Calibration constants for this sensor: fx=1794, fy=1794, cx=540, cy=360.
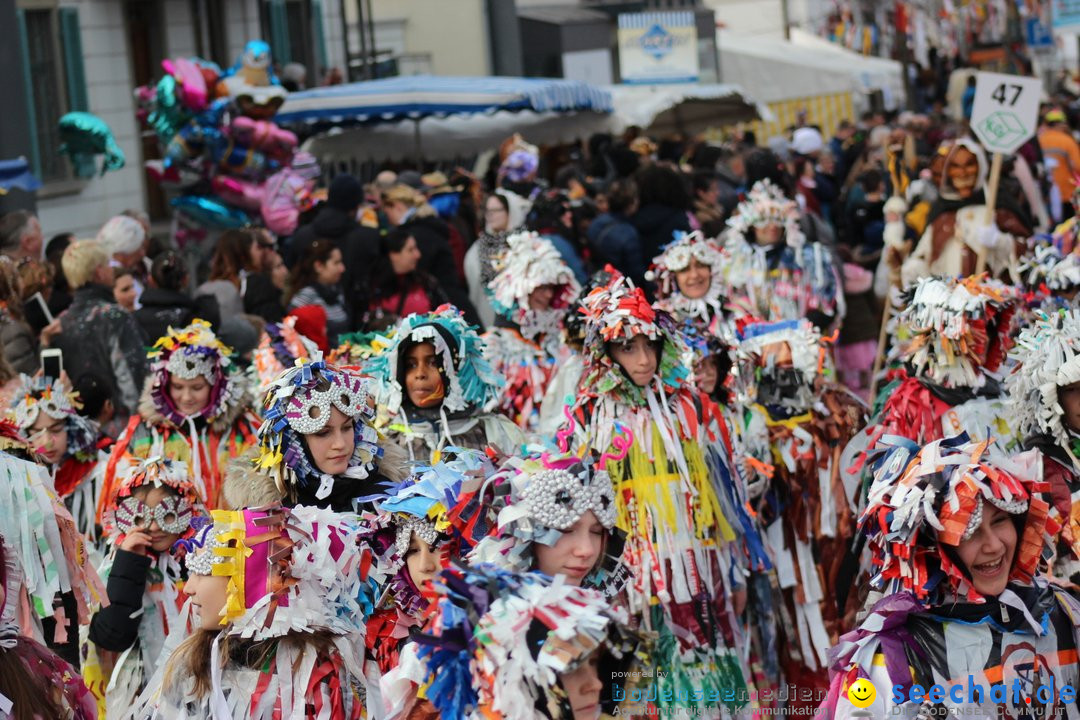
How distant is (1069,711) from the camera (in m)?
4.58

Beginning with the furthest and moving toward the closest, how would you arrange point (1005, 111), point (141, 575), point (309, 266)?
point (1005, 111)
point (309, 266)
point (141, 575)

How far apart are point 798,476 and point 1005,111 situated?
445 centimetres

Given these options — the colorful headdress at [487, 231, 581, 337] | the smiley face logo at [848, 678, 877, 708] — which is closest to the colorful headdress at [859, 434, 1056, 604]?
the smiley face logo at [848, 678, 877, 708]

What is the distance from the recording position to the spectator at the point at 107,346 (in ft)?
30.9

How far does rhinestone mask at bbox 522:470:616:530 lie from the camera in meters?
4.63

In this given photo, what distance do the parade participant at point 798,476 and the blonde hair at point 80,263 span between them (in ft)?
12.0

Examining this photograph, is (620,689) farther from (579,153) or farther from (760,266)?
(579,153)

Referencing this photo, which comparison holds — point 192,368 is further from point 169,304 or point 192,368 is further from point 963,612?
point 963,612

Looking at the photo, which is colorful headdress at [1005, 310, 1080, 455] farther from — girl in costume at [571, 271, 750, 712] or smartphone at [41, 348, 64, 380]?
smartphone at [41, 348, 64, 380]

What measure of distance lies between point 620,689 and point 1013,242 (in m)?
8.01

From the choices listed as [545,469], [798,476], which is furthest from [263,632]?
[798,476]

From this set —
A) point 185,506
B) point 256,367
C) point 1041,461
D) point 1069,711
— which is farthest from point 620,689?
point 256,367

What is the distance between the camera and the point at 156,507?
6.61m

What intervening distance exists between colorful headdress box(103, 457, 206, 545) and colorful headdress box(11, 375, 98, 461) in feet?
4.47
